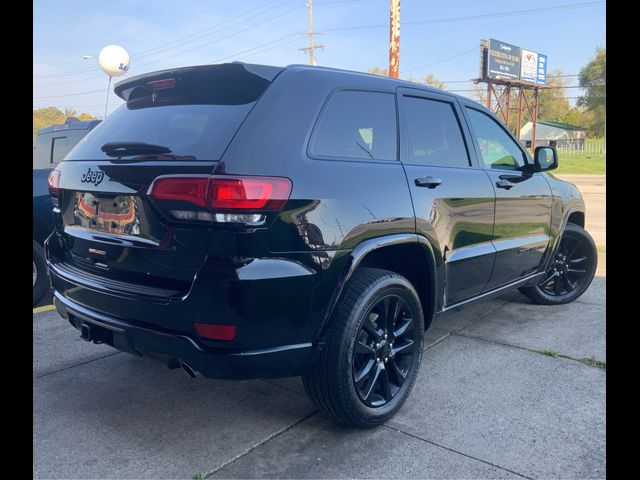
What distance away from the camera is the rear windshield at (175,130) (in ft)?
8.08

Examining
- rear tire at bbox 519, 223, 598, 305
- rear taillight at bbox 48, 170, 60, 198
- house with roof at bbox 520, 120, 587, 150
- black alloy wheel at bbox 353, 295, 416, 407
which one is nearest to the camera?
black alloy wheel at bbox 353, 295, 416, 407

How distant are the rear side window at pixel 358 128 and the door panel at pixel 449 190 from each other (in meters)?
0.12

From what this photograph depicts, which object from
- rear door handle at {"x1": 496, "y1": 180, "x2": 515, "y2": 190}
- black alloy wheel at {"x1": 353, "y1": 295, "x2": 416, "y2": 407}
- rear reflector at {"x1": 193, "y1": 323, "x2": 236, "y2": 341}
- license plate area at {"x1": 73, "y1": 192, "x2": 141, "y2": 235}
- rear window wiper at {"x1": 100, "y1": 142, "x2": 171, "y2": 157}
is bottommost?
black alloy wheel at {"x1": 353, "y1": 295, "x2": 416, "y2": 407}

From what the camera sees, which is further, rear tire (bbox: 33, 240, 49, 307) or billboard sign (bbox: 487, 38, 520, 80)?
billboard sign (bbox: 487, 38, 520, 80)

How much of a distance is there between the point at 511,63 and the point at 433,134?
44081 mm

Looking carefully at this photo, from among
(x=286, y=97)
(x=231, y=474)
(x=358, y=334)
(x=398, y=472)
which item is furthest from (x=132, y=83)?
(x=398, y=472)

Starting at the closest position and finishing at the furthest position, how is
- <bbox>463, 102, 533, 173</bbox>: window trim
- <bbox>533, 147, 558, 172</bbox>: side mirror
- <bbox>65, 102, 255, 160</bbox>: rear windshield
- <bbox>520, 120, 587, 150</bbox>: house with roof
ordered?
<bbox>65, 102, 255, 160</bbox>: rear windshield → <bbox>463, 102, 533, 173</bbox>: window trim → <bbox>533, 147, 558, 172</bbox>: side mirror → <bbox>520, 120, 587, 150</bbox>: house with roof

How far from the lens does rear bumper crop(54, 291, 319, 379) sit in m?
2.37

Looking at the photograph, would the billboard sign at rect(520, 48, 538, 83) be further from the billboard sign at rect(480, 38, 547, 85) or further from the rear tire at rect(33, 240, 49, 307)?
the rear tire at rect(33, 240, 49, 307)

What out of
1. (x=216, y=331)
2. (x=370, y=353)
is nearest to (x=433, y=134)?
(x=370, y=353)

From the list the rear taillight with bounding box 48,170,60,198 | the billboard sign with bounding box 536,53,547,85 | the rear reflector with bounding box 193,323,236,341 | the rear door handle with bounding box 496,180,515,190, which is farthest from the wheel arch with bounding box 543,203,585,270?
the billboard sign with bounding box 536,53,547,85

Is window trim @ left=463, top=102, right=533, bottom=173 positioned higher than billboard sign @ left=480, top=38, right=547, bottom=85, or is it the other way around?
billboard sign @ left=480, top=38, right=547, bottom=85

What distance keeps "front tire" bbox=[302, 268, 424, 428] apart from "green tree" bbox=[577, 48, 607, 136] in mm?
69794

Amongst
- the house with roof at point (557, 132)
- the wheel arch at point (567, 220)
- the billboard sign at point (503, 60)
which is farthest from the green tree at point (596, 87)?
the wheel arch at point (567, 220)
